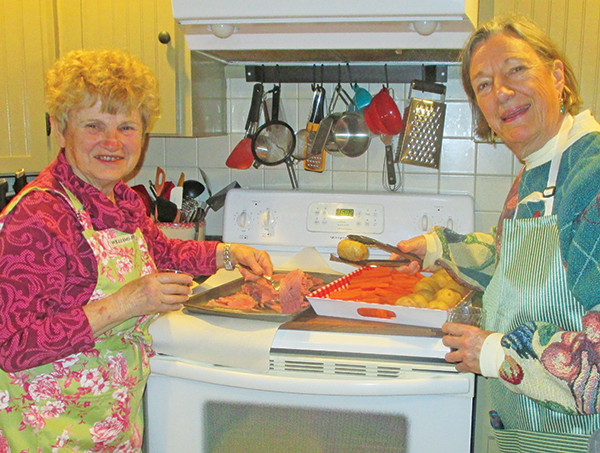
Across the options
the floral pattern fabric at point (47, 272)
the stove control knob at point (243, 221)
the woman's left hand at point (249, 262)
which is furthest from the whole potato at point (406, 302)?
the stove control knob at point (243, 221)

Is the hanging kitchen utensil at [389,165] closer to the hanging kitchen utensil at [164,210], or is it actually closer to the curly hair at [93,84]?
the hanging kitchen utensil at [164,210]

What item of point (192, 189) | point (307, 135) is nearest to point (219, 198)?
point (192, 189)

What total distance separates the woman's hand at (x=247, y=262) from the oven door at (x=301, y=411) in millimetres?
271

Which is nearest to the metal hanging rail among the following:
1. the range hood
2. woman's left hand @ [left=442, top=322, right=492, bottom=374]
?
the range hood

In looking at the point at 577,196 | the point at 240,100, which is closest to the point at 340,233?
the point at 240,100

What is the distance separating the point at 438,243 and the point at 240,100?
0.93 m

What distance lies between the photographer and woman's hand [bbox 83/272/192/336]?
102 centimetres

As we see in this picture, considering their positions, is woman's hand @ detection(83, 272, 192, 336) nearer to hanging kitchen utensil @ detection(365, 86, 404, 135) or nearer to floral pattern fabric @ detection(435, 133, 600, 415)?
floral pattern fabric @ detection(435, 133, 600, 415)

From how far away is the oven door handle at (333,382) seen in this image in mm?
1131

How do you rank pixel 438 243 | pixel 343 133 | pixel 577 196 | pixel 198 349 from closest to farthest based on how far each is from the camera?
pixel 577 196, pixel 198 349, pixel 438 243, pixel 343 133

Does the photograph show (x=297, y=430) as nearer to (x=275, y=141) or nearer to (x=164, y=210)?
(x=164, y=210)

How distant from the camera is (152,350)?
4.15 feet

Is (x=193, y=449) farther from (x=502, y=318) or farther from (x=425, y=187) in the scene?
(x=425, y=187)

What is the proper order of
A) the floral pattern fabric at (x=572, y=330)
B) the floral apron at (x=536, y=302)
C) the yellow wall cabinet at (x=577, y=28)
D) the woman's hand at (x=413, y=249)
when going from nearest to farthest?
the floral pattern fabric at (x=572, y=330), the floral apron at (x=536, y=302), the woman's hand at (x=413, y=249), the yellow wall cabinet at (x=577, y=28)
